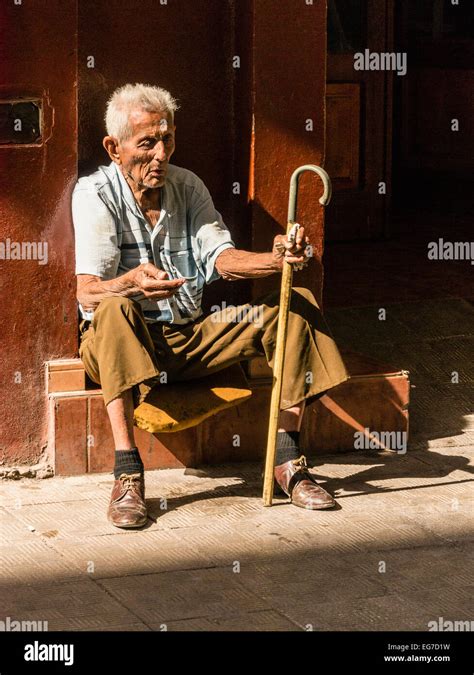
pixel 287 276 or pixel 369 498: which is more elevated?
pixel 287 276

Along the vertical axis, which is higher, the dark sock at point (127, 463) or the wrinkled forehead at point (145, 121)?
the wrinkled forehead at point (145, 121)

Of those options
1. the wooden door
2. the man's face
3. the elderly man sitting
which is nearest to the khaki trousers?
the elderly man sitting

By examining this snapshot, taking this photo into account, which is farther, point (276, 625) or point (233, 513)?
point (233, 513)

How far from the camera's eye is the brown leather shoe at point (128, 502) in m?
4.98

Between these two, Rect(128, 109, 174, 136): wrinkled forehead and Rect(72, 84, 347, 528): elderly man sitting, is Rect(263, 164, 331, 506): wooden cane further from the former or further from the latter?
Rect(128, 109, 174, 136): wrinkled forehead

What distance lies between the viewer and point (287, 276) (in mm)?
5117

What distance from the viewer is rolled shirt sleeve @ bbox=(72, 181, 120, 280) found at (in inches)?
205

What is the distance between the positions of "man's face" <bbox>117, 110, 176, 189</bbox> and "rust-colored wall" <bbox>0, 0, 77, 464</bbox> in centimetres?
25

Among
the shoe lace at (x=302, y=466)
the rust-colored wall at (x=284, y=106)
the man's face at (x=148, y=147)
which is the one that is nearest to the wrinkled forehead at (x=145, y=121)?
the man's face at (x=148, y=147)

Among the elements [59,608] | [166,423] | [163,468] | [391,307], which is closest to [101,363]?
[166,423]

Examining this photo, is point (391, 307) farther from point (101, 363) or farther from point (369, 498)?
point (101, 363)

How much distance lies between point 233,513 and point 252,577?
1.95 ft

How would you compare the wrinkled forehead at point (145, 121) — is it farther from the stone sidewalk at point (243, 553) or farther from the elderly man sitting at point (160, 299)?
the stone sidewalk at point (243, 553)

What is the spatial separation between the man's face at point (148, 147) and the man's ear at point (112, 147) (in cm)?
2
